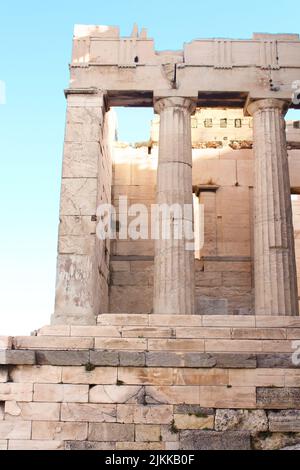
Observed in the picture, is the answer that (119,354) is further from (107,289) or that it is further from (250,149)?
(250,149)

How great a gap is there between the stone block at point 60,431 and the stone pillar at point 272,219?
5865mm

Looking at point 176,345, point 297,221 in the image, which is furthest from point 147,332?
point 297,221

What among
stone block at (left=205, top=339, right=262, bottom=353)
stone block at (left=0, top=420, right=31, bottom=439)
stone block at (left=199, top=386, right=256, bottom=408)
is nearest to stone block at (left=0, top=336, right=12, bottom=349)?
stone block at (left=0, top=420, right=31, bottom=439)

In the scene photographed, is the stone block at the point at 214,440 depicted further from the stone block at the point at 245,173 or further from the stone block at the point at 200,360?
the stone block at the point at 245,173

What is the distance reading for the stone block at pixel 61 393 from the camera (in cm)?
1182

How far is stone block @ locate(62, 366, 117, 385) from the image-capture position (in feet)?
39.2

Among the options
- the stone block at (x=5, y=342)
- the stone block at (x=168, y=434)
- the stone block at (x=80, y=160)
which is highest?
the stone block at (x=80, y=160)

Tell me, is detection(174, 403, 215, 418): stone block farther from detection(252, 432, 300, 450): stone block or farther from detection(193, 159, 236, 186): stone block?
detection(193, 159, 236, 186): stone block

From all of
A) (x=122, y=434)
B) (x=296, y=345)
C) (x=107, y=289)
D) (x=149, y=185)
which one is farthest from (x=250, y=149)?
(x=122, y=434)

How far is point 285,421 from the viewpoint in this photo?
37.4ft

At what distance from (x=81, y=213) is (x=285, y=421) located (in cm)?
749

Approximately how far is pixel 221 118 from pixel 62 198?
351 inches

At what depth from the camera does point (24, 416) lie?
11.7 m

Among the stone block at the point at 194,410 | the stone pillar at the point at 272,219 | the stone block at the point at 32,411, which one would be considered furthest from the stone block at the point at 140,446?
the stone pillar at the point at 272,219
